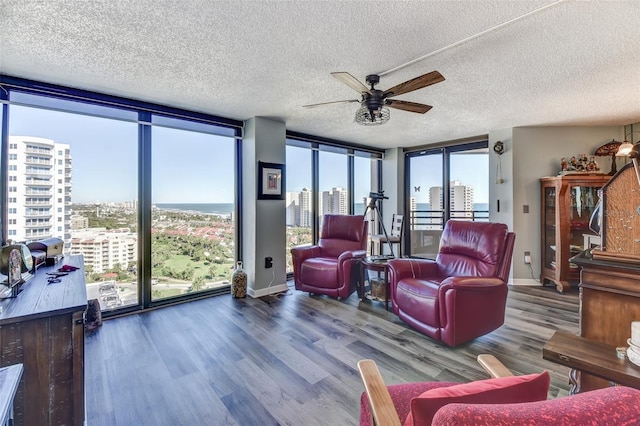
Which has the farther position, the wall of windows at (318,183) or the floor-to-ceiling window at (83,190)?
the wall of windows at (318,183)

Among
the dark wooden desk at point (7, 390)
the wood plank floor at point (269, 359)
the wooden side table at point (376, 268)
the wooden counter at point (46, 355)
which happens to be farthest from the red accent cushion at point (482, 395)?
the wooden side table at point (376, 268)

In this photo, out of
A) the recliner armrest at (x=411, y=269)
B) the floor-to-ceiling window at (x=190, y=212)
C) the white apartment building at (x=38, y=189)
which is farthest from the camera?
the floor-to-ceiling window at (x=190, y=212)

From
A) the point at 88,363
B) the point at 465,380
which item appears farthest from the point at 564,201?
the point at 88,363

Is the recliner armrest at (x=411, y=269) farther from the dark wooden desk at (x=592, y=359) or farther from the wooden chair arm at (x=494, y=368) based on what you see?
the wooden chair arm at (x=494, y=368)

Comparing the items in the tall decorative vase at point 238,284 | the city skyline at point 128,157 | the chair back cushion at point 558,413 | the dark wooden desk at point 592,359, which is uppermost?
the city skyline at point 128,157

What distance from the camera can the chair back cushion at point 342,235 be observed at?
4.12m

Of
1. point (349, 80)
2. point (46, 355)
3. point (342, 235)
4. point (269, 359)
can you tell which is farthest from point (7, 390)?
point (342, 235)

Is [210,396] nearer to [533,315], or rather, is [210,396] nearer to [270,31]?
[270,31]

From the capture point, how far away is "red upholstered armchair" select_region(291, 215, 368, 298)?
11.6ft

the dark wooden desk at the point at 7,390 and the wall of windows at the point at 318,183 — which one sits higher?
the wall of windows at the point at 318,183

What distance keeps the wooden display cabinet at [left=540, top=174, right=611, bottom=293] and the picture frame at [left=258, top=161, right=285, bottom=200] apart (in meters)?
3.86

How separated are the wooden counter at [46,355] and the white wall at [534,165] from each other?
511cm

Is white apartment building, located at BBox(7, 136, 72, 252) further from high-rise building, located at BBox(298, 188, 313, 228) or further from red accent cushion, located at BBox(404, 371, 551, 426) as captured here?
red accent cushion, located at BBox(404, 371, 551, 426)

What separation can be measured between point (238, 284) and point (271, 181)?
1450 mm
